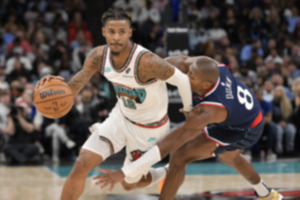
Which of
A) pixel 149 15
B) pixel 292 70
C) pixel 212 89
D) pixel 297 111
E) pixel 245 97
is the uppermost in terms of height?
pixel 212 89

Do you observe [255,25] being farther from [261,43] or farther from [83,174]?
[83,174]

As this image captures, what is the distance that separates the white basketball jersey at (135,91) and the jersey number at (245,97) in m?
0.68

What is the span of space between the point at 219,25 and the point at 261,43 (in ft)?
3.61

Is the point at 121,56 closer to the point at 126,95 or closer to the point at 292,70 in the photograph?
the point at 126,95

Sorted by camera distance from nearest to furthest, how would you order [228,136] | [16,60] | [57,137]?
[228,136] < [57,137] < [16,60]

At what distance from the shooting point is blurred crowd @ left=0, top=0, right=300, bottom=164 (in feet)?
29.4

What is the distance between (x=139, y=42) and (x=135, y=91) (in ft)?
22.8

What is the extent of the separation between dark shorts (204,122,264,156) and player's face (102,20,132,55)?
113cm

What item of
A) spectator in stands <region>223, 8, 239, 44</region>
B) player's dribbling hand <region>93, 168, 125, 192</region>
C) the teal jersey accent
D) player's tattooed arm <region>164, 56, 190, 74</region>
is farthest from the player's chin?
spectator in stands <region>223, 8, 239, 44</region>

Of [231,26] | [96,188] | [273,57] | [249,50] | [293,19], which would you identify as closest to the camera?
[96,188]

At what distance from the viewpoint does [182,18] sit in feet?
27.0

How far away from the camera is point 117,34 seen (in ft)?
14.2

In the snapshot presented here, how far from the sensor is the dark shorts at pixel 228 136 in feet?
15.5

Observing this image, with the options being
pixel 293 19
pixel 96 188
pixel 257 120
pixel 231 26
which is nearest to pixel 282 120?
pixel 231 26
